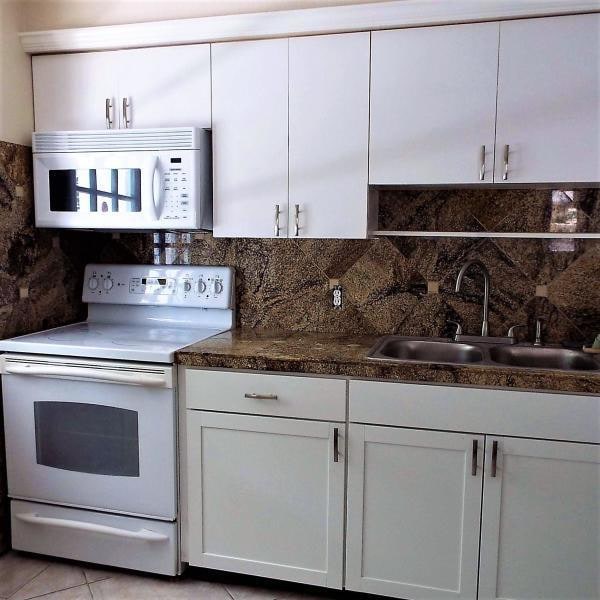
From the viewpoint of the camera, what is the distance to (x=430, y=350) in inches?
95.7

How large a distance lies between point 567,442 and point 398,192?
3.92ft

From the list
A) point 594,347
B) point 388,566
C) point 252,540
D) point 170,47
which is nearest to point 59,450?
point 252,540

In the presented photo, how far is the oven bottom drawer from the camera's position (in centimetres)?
222

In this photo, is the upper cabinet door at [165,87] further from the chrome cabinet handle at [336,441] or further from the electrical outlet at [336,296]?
the chrome cabinet handle at [336,441]

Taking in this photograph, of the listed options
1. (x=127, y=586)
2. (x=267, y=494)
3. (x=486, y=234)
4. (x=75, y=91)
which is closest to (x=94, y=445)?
(x=127, y=586)

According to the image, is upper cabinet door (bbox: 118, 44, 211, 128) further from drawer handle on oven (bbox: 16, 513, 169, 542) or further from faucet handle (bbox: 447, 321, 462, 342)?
drawer handle on oven (bbox: 16, 513, 169, 542)

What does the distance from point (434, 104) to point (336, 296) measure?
2.93 ft

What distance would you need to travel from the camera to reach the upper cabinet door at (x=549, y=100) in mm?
2008

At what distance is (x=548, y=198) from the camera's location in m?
2.36

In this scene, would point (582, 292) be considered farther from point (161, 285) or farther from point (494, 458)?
point (161, 285)

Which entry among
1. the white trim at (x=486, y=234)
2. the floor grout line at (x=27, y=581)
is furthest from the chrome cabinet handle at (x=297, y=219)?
the floor grout line at (x=27, y=581)

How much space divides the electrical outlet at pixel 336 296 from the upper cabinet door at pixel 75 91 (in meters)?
1.14

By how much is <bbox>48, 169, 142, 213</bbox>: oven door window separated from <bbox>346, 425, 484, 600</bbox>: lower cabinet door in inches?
50.3

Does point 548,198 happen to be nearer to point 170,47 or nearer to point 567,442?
point 567,442
